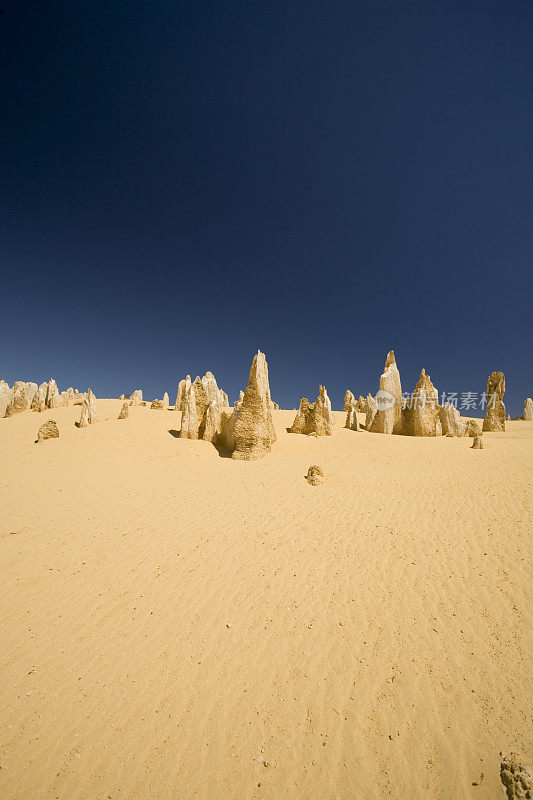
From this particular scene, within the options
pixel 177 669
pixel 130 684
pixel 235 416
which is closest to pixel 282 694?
pixel 177 669

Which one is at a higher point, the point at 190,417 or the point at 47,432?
the point at 190,417

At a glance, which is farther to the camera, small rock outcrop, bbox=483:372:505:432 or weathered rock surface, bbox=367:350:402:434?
small rock outcrop, bbox=483:372:505:432

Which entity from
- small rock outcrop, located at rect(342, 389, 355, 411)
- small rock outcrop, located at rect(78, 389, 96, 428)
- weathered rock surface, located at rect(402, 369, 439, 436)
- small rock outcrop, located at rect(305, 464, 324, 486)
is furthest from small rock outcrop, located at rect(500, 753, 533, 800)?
small rock outcrop, located at rect(342, 389, 355, 411)

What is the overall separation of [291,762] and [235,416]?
11.0 meters

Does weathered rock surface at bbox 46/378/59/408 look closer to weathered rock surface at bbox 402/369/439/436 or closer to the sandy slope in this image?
the sandy slope

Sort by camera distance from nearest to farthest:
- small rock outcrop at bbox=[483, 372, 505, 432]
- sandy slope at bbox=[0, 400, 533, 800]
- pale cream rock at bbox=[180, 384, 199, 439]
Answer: sandy slope at bbox=[0, 400, 533, 800] < pale cream rock at bbox=[180, 384, 199, 439] < small rock outcrop at bbox=[483, 372, 505, 432]

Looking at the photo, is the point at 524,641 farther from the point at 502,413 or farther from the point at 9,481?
the point at 502,413

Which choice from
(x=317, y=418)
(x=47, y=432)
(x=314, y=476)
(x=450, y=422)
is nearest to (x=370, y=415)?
(x=450, y=422)

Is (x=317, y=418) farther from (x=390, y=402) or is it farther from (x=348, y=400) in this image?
(x=348, y=400)

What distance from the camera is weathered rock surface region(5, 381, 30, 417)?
90.6ft

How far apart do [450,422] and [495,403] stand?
4926 millimetres

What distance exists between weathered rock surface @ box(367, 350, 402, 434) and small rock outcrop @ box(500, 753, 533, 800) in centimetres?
1668

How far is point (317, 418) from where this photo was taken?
17.6 m

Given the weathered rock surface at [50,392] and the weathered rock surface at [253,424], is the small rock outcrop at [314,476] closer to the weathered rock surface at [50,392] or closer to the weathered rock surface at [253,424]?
the weathered rock surface at [253,424]
